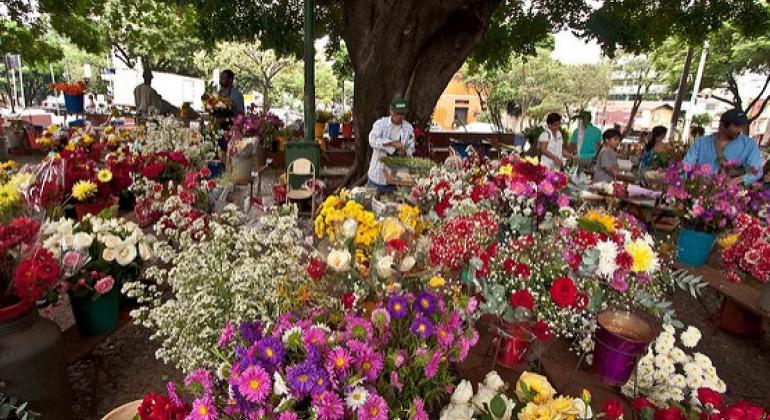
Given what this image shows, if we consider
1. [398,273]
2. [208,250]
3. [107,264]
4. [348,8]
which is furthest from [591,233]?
[348,8]

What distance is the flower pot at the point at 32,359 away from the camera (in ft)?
5.84

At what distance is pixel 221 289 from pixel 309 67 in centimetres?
454

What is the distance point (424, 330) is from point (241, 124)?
6647mm

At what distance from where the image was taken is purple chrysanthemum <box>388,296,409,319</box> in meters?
1.24

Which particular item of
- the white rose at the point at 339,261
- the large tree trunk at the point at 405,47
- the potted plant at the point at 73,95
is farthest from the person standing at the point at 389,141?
the potted plant at the point at 73,95

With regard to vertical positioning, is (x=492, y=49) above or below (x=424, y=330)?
above

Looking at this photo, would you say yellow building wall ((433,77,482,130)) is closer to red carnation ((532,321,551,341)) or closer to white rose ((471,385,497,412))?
red carnation ((532,321,551,341))

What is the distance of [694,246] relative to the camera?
12.1ft

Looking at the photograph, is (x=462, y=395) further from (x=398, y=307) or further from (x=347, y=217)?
(x=347, y=217)

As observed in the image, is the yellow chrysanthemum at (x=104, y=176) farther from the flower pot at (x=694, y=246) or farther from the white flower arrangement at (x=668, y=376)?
the flower pot at (x=694, y=246)

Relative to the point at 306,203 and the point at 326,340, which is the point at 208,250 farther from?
the point at 306,203

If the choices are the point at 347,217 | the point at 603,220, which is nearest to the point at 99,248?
the point at 347,217

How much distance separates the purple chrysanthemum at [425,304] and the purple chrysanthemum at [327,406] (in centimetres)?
36

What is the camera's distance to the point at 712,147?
14.3 ft
